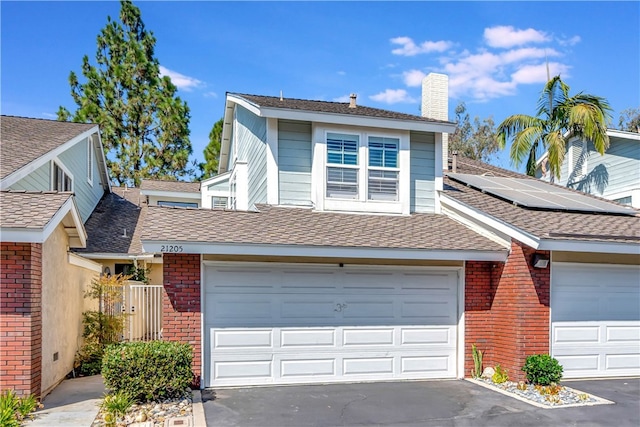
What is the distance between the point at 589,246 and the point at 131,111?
26.4m

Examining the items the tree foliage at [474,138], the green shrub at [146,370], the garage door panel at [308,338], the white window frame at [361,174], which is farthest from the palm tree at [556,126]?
the green shrub at [146,370]

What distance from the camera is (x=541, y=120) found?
62.2ft

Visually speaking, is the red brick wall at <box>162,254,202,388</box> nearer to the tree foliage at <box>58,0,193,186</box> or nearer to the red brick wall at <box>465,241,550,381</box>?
the red brick wall at <box>465,241,550,381</box>

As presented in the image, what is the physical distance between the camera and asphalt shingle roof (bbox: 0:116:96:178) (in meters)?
9.98

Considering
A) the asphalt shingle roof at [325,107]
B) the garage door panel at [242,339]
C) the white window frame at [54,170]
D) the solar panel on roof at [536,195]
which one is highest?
the asphalt shingle roof at [325,107]

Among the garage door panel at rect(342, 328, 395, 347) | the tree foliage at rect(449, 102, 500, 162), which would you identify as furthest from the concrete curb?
the tree foliage at rect(449, 102, 500, 162)

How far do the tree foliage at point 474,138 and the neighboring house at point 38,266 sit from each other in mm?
27087

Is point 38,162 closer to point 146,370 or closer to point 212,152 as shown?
point 146,370

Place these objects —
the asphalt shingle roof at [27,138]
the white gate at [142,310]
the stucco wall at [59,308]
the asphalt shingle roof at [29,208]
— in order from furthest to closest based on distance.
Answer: the white gate at [142,310] → the asphalt shingle roof at [27,138] → the stucco wall at [59,308] → the asphalt shingle roof at [29,208]

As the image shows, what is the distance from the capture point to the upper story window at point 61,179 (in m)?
12.3

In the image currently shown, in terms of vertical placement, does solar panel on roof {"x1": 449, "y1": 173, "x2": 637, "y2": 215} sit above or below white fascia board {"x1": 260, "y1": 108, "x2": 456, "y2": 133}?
below

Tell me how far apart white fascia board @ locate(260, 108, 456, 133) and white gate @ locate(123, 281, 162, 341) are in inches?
219

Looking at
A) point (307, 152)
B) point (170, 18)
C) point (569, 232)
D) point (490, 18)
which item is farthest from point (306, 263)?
point (490, 18)

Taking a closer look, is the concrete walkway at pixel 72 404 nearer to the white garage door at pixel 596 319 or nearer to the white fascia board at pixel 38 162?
the white fascia board at pixel 38 162
